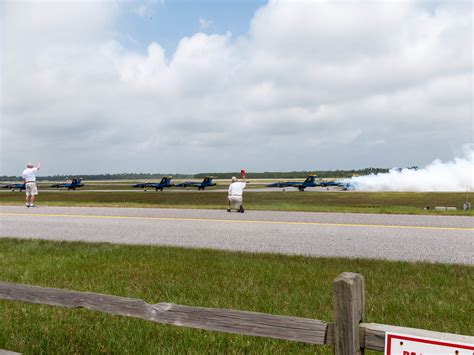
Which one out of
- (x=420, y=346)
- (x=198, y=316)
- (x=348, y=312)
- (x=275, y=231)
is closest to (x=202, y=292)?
(x=198, y=316)

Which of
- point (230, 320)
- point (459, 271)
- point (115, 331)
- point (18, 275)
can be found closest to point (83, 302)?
Result: point (230, 320)

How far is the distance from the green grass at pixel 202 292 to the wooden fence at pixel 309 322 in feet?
4.92

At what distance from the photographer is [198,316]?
2.86 m

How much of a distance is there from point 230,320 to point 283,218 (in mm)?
13380

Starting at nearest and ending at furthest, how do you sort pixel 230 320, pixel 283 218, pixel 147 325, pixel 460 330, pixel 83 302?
pixel 230 320
pixel 83 302
pixel 460 330
pixel 147 325
pixel 283 218

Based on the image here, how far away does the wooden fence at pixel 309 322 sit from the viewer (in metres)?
2.36

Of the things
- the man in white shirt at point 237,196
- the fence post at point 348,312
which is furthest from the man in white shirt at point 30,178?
the fence post at point 348,312

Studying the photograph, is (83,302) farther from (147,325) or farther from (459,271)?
(459,271)

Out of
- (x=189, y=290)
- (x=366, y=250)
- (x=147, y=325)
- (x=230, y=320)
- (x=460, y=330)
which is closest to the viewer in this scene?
(x=230, y=320)

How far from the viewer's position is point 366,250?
9727mm

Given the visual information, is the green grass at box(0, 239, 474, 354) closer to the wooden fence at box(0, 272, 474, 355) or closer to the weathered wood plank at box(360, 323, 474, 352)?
the wooden fence at box(0, 272, 474, 355)

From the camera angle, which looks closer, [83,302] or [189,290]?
[83,302]

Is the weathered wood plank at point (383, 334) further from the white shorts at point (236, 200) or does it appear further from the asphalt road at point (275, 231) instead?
the white shorts at point (236, 200)

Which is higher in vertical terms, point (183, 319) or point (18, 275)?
point (183, 319)
